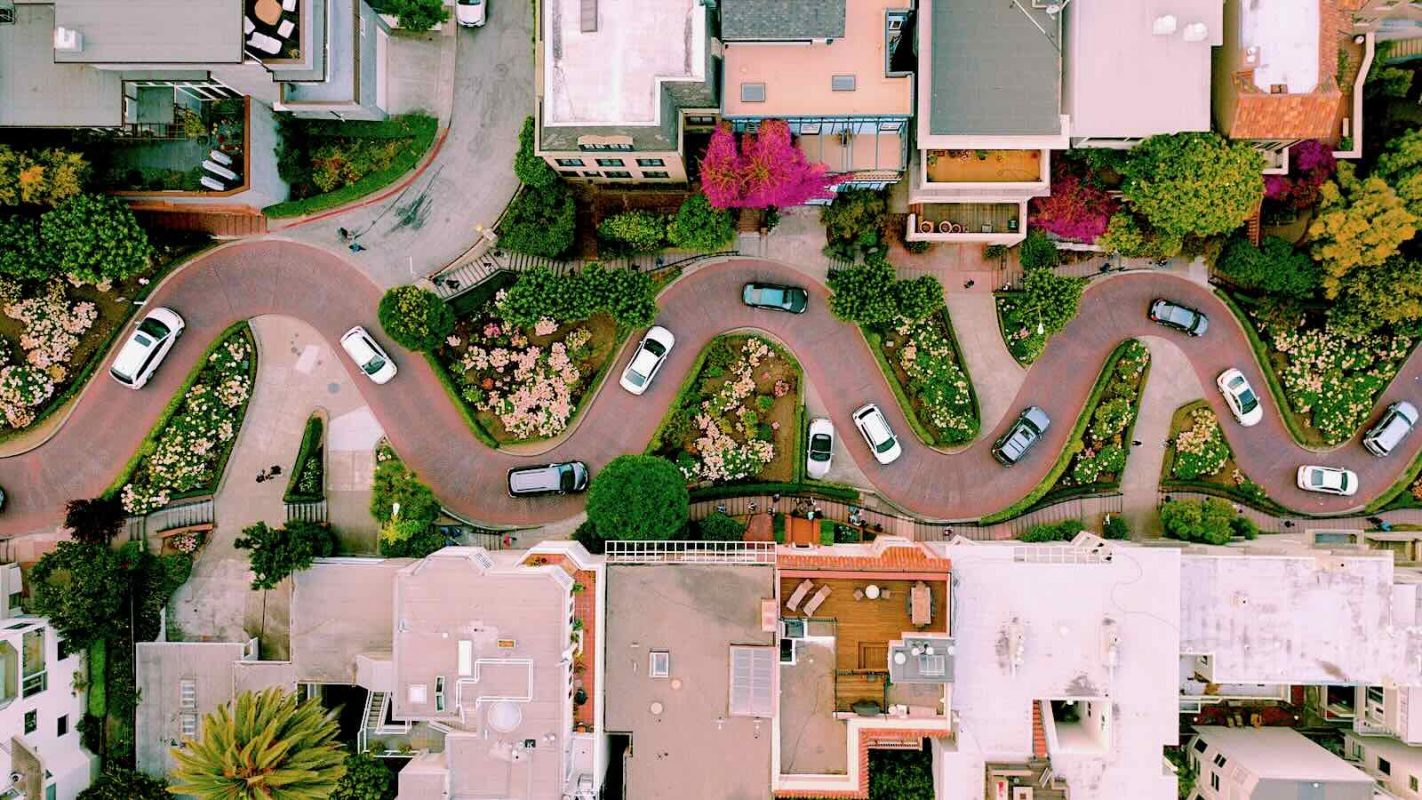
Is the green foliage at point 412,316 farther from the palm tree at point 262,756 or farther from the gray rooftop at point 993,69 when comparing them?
the gray rooftop at point 993,69

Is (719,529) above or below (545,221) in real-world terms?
below

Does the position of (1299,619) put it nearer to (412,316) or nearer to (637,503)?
(637,503)

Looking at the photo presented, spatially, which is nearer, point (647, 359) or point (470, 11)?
point (470, 11)

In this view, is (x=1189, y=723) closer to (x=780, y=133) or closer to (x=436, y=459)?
(x=780, y=133)

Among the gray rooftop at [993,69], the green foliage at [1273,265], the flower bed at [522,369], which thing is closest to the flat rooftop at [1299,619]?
the green foliage at [1273,265]

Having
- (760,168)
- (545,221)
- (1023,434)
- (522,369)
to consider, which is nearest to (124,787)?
(522,369)

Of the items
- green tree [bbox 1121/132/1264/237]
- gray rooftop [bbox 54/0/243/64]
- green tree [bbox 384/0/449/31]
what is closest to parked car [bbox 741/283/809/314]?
green tree [bbox 1121/132/1264/237]
